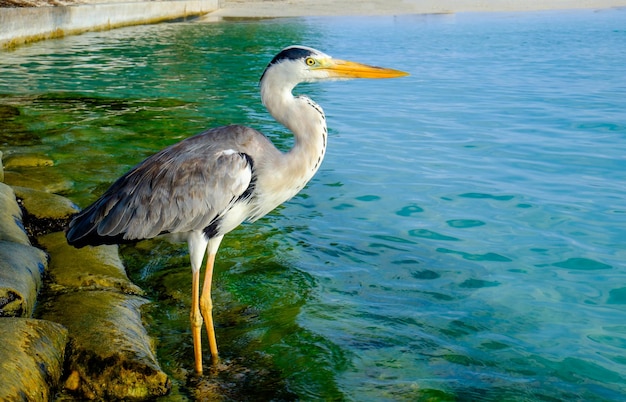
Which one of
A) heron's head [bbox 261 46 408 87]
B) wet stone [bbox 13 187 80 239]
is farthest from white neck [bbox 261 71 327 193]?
wet stone [bbox 13 187 80 239]

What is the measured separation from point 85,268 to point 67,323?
1.13 metres

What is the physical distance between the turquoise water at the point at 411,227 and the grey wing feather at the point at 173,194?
3.12 ft

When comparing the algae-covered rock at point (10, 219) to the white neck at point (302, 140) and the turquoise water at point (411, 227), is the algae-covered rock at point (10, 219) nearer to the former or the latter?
the turquoise water at point (411, 227)

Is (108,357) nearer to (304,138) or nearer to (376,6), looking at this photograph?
(304,138)

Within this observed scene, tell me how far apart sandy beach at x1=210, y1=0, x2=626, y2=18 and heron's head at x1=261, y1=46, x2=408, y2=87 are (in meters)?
38.3

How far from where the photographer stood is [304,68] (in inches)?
218

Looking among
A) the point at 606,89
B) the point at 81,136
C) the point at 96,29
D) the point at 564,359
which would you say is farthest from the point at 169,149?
the point at 96,29

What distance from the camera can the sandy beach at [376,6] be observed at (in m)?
44.2

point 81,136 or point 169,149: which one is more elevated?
point 169,149

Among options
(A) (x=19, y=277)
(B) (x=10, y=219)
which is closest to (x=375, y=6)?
(B) (x=10, y=219)

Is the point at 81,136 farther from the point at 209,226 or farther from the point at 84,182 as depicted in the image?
the point at 209,226

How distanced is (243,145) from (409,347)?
206 cm

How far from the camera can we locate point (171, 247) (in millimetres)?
7660

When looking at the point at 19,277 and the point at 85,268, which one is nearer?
the point at 19,277
